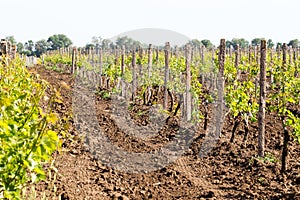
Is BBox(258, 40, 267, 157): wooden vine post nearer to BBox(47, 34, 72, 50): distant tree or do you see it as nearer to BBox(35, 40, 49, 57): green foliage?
BBox(35, 40, 49, 57): green foliage

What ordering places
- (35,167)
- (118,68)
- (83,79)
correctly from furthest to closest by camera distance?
1. (83,79)
2. (118,68)
3. (35,167)

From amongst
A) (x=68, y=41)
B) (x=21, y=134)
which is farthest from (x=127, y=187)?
(x=68, y=41)

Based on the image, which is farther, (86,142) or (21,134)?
(86,142)

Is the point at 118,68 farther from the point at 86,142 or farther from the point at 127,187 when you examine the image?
the point at 127,187

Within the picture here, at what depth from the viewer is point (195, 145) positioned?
10195 mm

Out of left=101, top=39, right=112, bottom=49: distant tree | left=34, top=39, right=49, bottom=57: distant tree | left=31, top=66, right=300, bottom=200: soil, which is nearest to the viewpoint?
left=31, top=66, right=300, bottom=200: soil

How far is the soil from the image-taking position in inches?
270

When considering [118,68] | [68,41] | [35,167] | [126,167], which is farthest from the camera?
[68,41]

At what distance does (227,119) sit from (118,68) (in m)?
7.78

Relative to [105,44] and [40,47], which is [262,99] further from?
[40,47]

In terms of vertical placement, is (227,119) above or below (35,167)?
below

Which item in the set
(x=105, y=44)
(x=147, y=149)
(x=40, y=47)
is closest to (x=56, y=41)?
→ (x=40, y=47)

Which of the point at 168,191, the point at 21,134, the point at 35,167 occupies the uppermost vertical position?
the point at 21,134

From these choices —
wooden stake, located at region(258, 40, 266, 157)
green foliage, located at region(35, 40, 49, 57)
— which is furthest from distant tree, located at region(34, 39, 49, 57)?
wooden stake, located at region(258, 40, 266, 157)
